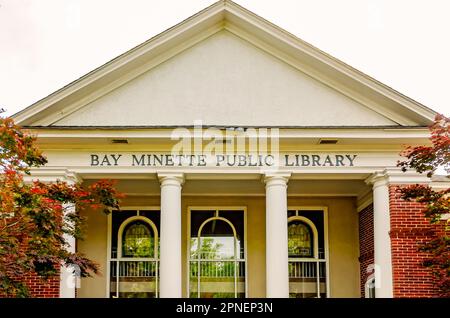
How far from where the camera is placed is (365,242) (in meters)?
22.0

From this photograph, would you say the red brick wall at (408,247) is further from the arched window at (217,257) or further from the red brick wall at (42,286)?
the red brick wall at (42,286)

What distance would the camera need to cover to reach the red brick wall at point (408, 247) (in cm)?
1916

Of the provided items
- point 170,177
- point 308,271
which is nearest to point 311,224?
point 308,271

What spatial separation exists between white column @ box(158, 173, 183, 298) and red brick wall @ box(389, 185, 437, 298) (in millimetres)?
5352

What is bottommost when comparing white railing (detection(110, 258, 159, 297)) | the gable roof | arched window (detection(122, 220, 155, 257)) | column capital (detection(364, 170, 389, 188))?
white railing (detection(110, 258, 159, 297))

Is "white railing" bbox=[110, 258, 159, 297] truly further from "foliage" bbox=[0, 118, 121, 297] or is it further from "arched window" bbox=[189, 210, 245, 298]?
"foliage" bbox=[0, 118, 121, 297]

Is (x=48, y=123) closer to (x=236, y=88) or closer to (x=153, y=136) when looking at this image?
(x=153, y=136)

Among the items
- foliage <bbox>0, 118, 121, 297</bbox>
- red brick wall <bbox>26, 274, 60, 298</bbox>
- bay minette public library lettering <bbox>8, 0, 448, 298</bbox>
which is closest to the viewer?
foliage <bbox>0, 118, 121, 297</bbox>

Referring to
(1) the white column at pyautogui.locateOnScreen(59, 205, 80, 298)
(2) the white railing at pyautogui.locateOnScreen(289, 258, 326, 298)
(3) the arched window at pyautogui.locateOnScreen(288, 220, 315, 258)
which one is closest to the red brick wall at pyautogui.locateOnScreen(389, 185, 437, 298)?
(2) the white railing at pyautogui.locateOnScreen(289, 258, 326, 298)

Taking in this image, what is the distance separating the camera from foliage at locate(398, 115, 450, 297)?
16984mm

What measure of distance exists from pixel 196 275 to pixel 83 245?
3386 millimetres

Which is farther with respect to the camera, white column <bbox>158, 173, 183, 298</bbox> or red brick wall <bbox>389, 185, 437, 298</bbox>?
red brick wall <bbox>389, 185, 437, 298</bbox>

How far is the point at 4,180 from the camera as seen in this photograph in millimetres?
14570

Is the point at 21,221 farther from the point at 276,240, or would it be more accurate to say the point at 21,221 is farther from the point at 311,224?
the point at 311,224
